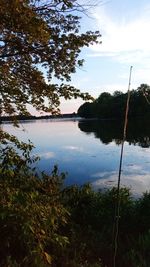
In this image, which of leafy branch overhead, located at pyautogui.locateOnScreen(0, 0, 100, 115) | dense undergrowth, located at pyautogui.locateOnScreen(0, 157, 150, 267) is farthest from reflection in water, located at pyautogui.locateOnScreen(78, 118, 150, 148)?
leafy branch overhead, located at pyautogui.locateOnScreen(0, 0, 100, 115)

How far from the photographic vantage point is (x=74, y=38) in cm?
618

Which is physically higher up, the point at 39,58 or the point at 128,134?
the point at 39,58

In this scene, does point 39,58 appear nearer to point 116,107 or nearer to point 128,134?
point 128,134

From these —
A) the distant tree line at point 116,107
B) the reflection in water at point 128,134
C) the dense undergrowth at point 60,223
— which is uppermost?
the distant tree line at point 116,107

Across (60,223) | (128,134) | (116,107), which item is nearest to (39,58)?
(60,223)

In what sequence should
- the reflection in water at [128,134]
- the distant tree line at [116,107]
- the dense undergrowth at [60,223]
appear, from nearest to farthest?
1. the dense undergrowth at [60,223]
2. the reflection in water at [128,134]
3. the distant tree line at [116,107]

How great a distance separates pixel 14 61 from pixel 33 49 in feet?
1.57

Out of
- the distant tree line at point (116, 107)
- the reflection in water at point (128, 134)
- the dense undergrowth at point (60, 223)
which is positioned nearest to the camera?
the dense undergrowth at point (60, 223)

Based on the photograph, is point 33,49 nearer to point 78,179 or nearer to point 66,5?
point 66,5

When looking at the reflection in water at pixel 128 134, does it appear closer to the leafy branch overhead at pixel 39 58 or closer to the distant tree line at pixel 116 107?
the distant tree line at pixel 116 107

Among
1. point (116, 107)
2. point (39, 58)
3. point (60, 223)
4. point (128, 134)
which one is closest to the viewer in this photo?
point (39, 58)

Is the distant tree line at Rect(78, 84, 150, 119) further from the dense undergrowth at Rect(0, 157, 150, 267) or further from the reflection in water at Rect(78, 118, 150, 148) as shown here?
the dense undergrowth at Rect(0, 157, 150, 267)

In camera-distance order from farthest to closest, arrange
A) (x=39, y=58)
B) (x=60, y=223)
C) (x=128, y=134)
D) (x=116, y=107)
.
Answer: (x=116, y=107) → (x=128, y=134) → (x=60, y=223) → (x=39, y=58)

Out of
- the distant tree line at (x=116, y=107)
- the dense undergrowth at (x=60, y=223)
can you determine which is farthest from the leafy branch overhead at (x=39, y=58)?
the distant tree line at (x=116, y=107)
